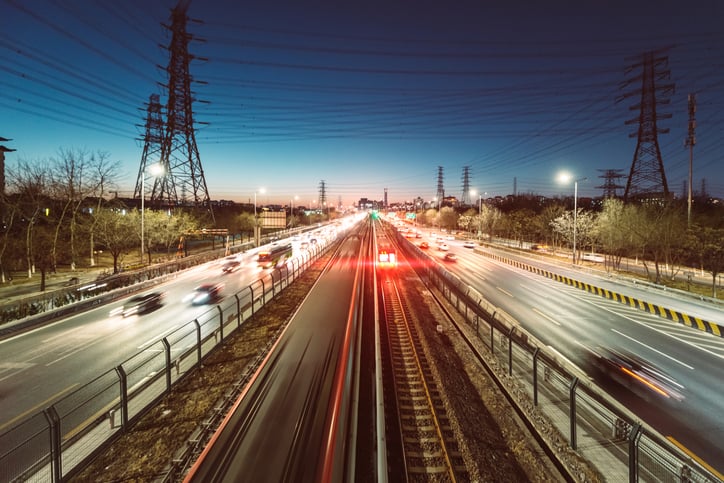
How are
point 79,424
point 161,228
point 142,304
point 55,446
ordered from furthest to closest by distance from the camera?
1. point 161,228
2. point 142,304
3. point 79,424
4. point 55,446

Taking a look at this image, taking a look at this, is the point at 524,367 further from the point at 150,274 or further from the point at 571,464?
the point at 150,274

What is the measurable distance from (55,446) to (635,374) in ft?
57.9

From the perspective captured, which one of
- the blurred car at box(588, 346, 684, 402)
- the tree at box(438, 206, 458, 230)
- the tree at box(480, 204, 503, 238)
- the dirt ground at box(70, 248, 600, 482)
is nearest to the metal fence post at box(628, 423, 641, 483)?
the dirt ground at box(70, 248, 600, 482)

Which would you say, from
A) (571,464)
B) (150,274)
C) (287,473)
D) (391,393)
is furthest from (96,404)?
(150,274)

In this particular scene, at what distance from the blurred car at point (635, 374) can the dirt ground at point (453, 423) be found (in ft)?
16.3

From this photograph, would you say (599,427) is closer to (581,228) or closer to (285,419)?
(285,419)

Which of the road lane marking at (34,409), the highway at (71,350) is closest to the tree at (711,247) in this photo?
the highway at (71,350)

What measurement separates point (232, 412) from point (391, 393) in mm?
5234

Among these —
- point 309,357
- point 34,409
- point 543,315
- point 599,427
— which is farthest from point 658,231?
point 34,409

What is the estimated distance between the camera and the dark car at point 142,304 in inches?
730

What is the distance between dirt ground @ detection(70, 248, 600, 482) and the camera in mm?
7062

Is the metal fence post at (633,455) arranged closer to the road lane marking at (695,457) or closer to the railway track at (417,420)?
the road lane marking at (695,457)

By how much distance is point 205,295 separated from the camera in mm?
21641

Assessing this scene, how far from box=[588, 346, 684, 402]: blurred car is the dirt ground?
4978 millimetres
